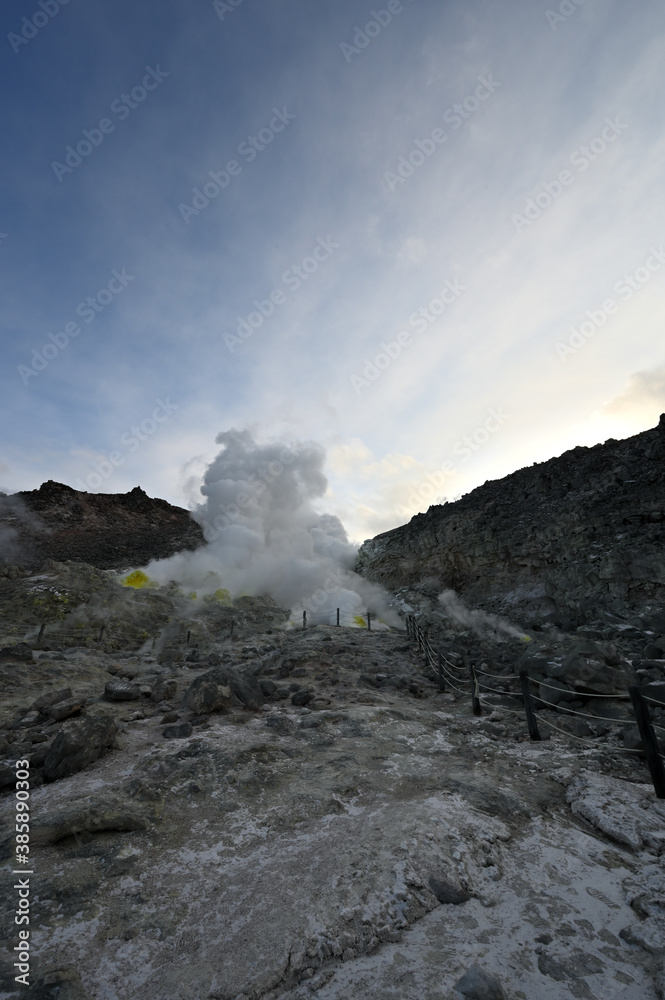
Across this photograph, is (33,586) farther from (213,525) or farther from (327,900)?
(327,900)

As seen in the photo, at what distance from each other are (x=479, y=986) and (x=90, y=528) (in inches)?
2223

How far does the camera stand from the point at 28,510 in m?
50.1

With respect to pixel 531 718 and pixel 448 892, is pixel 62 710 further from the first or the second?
pixel 531 718

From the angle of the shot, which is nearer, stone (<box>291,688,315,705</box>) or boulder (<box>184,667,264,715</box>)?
boulder (<box>184,667,264,715</box>)

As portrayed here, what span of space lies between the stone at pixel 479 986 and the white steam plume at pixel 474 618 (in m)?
18.6

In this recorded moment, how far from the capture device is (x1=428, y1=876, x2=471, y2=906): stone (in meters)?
3.08

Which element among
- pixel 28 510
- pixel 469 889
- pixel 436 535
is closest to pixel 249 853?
pixel 469 889

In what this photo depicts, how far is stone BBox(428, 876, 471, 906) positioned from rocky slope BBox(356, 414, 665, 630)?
18.2 metres

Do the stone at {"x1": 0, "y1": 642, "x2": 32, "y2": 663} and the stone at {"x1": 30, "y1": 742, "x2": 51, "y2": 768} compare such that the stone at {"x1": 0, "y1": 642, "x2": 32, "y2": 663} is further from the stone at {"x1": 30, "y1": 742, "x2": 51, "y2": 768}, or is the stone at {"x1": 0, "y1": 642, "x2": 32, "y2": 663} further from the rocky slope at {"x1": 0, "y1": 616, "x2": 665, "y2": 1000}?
the stone at {"x1": 30, "y1": 742, "x2": 51, "y2": 768}

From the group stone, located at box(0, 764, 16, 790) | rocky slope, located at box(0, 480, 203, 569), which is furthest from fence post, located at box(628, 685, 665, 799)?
rocky slope, located at box(0, 480, 203, 569)

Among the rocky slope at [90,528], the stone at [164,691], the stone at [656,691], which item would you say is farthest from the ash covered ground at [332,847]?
the rocky slope at [90,528]

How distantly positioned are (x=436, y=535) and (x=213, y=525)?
2070 centimetres

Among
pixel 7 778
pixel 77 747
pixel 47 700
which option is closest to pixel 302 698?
pixel 77 747

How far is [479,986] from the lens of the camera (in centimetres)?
226
